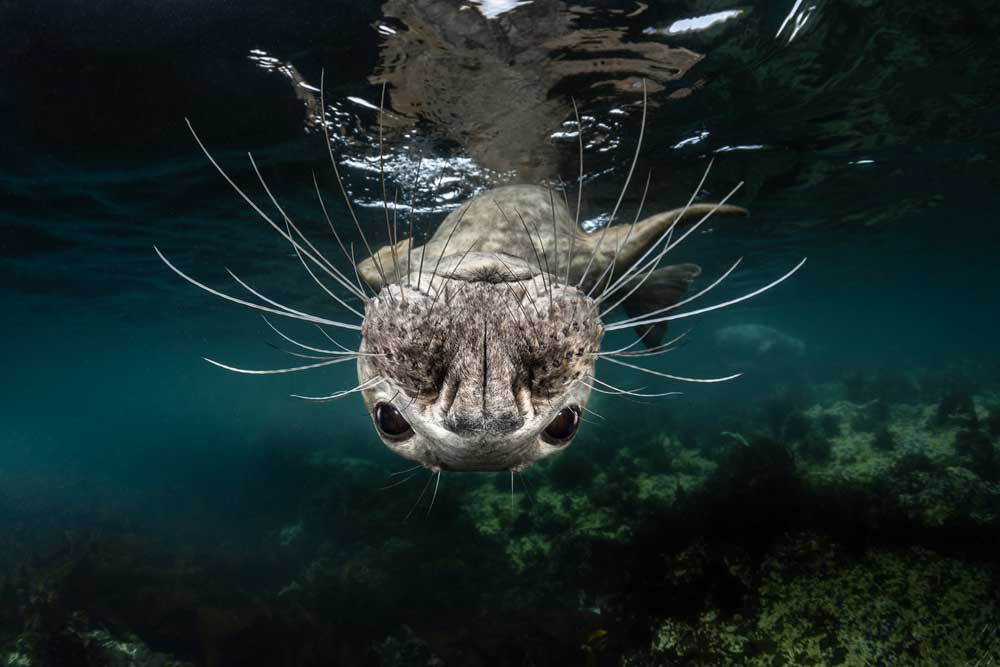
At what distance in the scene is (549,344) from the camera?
206 centimetres

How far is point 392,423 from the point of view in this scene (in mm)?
2266

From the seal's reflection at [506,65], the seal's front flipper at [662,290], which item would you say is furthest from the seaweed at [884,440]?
the seal's reflection at [506,65]

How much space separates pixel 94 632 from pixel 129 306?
2127cm

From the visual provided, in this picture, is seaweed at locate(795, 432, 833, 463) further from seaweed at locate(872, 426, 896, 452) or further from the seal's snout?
the seal's snout

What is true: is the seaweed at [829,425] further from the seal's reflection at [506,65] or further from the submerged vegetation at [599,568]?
the seal's reflection at [506,65]

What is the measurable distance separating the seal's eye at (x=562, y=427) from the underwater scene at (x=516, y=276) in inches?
0.5

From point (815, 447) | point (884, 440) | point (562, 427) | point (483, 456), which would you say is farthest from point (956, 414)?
point (483, 456)

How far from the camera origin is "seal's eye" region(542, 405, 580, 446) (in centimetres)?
225

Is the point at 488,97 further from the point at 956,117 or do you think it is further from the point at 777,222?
the point at 777,222

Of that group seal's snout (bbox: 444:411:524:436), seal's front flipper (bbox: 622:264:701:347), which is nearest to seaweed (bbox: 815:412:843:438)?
seal's front flipper (bbox: 622:264:701:347)

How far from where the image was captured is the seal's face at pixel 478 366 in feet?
6.37

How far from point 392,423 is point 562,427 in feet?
2.60

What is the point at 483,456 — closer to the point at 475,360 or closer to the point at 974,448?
the point at 475,360

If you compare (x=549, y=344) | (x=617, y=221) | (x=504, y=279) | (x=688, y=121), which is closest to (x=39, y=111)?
(x=504, y=279)
